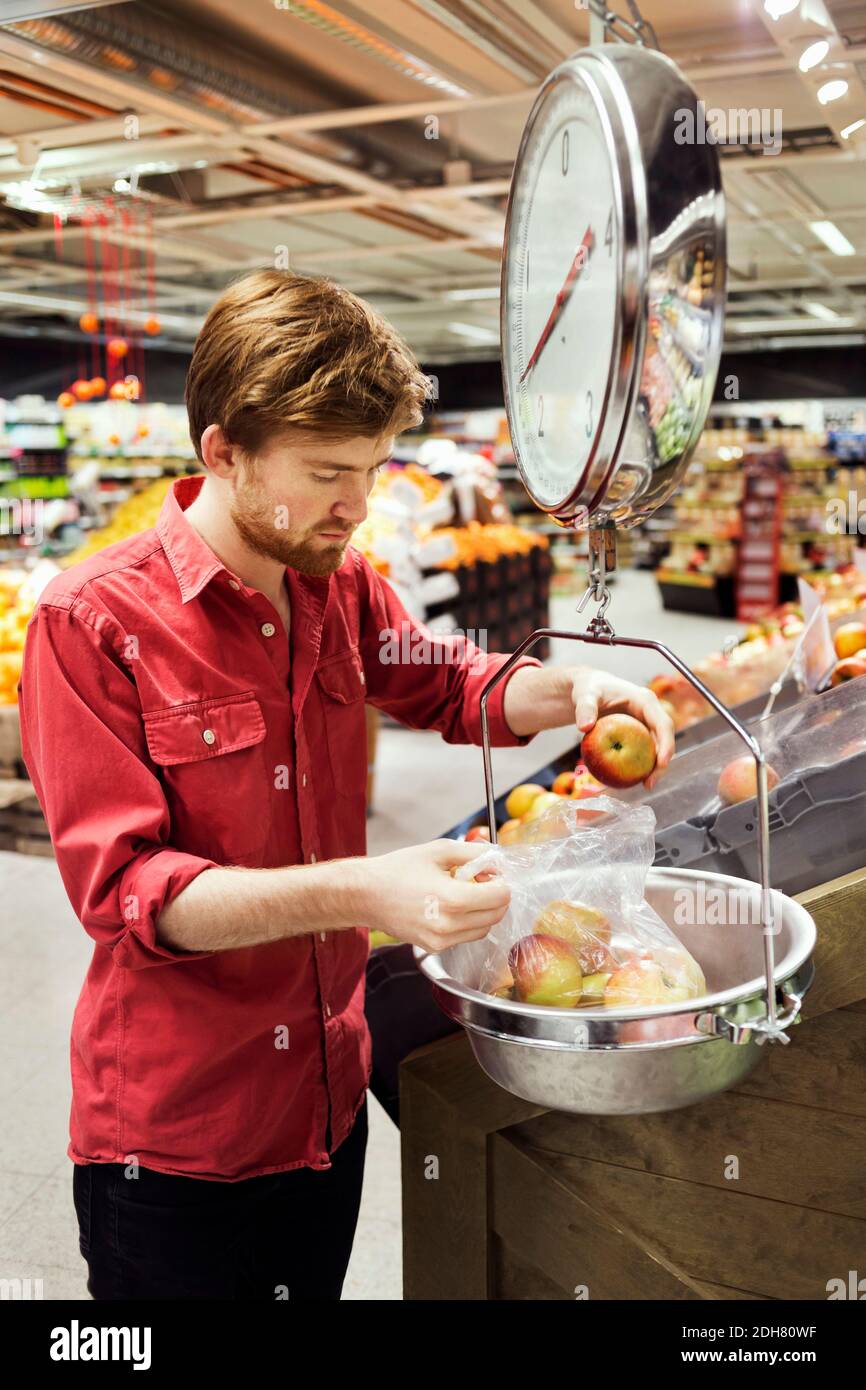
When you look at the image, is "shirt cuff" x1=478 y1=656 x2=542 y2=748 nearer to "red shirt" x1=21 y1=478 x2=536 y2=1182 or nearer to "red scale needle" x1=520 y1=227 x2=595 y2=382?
"red shirt" x1=21 y1=478 x2=536 y2=1182

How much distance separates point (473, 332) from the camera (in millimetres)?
15758

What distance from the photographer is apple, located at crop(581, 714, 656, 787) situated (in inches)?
63.6

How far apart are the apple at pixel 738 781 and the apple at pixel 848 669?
51 cm

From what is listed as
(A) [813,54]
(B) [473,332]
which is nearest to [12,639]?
(A) [813,54]

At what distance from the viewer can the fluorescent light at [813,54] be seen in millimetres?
3779

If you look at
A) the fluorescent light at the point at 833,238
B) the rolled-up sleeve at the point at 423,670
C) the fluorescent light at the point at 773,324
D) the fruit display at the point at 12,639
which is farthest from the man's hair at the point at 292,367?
the fluorescent light at the point at 773,324

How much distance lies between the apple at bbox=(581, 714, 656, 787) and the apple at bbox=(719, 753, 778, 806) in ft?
0.91

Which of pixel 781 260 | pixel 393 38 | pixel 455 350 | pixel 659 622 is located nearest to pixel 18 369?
pixel 455 350

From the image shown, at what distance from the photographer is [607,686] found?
64.0 inches

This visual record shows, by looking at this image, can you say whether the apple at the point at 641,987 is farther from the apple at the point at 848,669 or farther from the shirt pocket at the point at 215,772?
the apple at the point at 848,669

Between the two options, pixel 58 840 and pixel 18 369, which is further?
pixel 18 369

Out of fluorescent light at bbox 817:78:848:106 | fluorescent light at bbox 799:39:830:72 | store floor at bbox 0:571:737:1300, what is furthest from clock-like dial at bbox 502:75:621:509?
fluorescent light at bbox 817:78:848:106

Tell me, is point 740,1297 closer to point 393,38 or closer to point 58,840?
point 58,840

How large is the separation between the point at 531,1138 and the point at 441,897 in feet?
2.29
